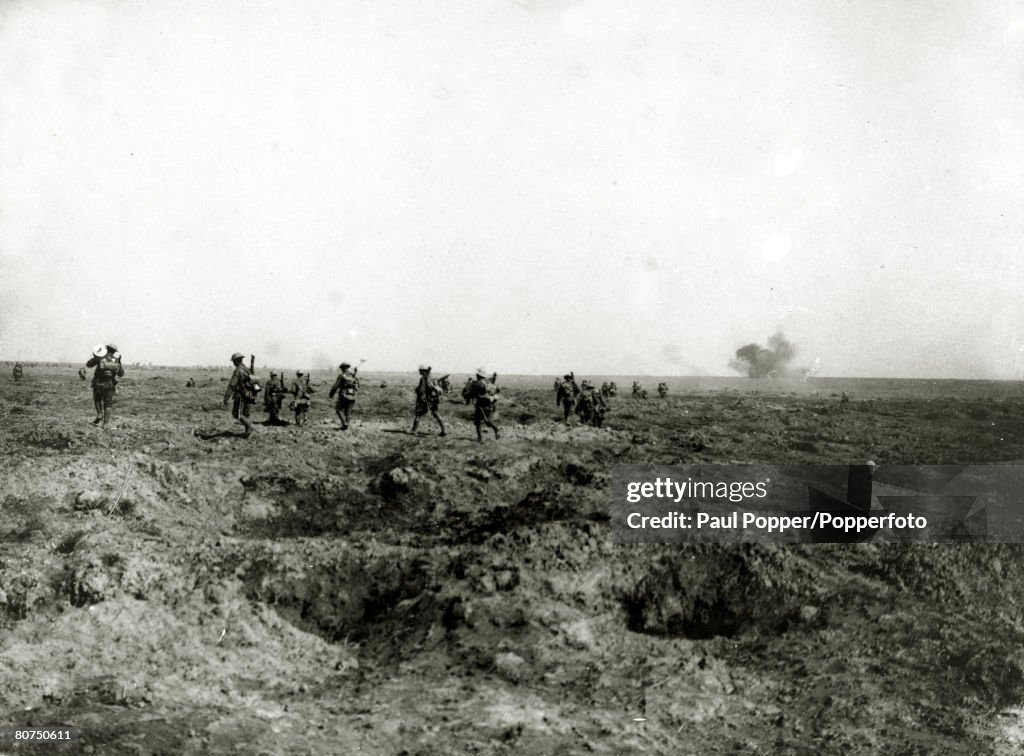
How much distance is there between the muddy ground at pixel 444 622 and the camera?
6008 mm

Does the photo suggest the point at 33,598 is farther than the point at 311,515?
No

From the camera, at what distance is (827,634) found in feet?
24.9

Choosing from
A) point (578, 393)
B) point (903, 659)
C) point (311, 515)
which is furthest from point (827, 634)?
point (578, 393)

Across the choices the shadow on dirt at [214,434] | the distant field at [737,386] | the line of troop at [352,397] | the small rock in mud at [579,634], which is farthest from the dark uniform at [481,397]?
the distant field at [737,386]

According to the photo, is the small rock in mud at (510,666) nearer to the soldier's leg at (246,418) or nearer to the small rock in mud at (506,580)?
the small rock in mud at (506,580)

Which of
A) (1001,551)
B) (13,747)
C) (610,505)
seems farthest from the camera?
(610,505)

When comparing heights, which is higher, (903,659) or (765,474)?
(765,474)

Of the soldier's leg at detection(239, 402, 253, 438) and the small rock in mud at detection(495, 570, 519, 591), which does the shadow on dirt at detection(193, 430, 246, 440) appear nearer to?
the soldier's leg at detection(239, 402, 253, 438)

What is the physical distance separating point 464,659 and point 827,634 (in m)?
4.15

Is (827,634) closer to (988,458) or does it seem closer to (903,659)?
(903,659)

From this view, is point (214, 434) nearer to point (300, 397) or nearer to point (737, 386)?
point (300, 397)
